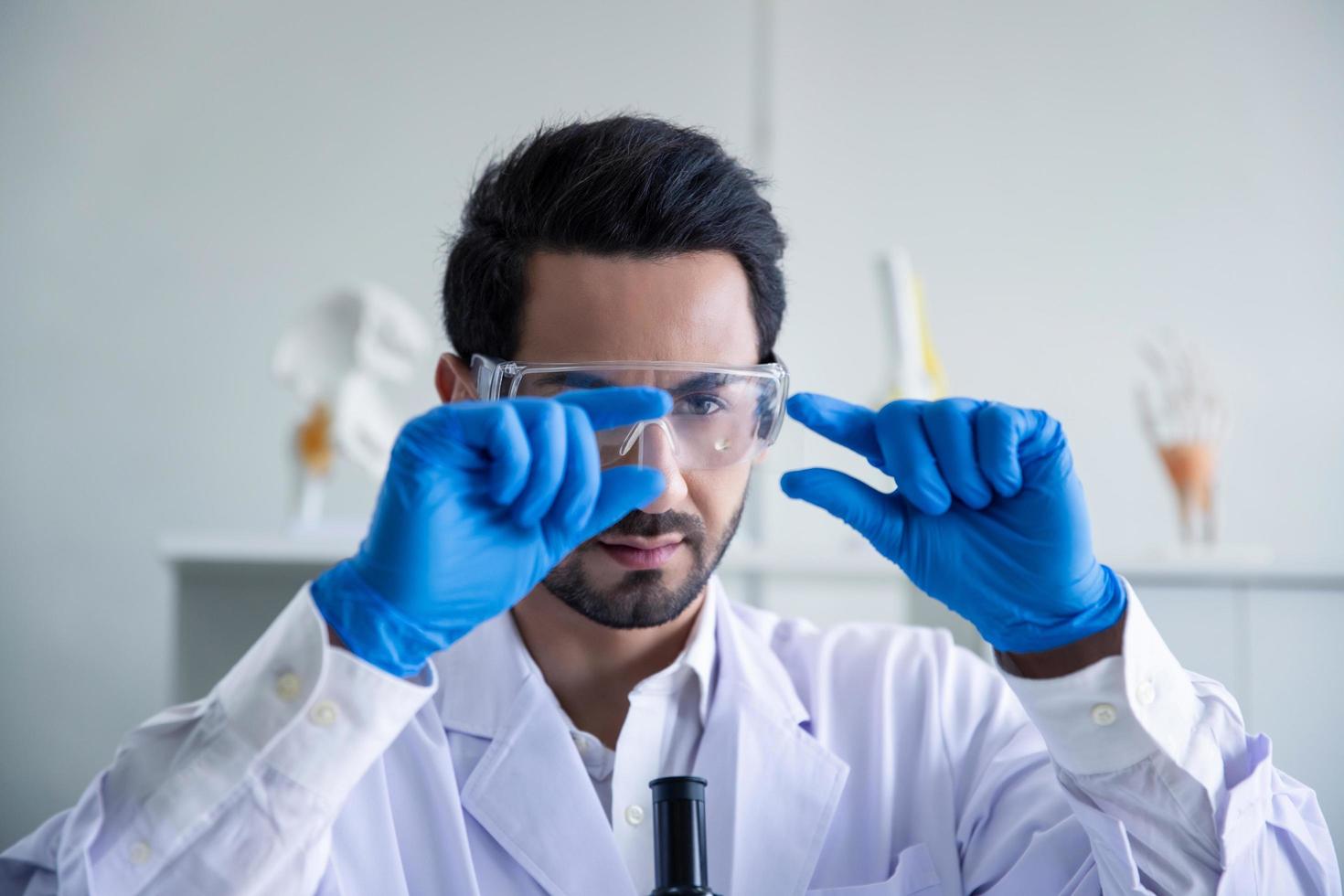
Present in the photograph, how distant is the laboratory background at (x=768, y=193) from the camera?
288 cm

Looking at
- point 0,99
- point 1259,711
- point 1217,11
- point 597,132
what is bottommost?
point 1259,711

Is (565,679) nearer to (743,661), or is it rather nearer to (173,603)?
(743,661)

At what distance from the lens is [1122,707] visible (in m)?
1.20

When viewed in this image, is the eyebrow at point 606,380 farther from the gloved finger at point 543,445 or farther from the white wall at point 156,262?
the white wall at point 156,262

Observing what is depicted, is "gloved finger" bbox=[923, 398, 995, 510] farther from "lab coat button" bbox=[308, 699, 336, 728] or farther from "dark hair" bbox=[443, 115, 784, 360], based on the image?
"lab coat button" bbox=[308, 699, 336, 728]

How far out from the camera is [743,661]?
1688 millimetres

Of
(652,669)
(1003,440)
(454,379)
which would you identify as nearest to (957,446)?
(1003,440)

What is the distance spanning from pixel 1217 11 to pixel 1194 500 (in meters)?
1.53

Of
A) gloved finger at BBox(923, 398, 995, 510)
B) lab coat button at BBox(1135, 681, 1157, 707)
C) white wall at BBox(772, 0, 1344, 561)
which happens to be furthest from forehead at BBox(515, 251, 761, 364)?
white wall at BBox(772, 0, 1344, 561)

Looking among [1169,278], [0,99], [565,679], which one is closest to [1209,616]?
[1169,278]

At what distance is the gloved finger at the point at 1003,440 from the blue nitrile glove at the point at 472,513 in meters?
0.33

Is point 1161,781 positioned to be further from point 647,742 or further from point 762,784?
point 647,742

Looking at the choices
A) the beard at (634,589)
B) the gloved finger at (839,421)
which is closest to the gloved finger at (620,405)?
the gloved finger at (839,421)

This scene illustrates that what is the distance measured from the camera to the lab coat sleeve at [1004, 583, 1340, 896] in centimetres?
120
